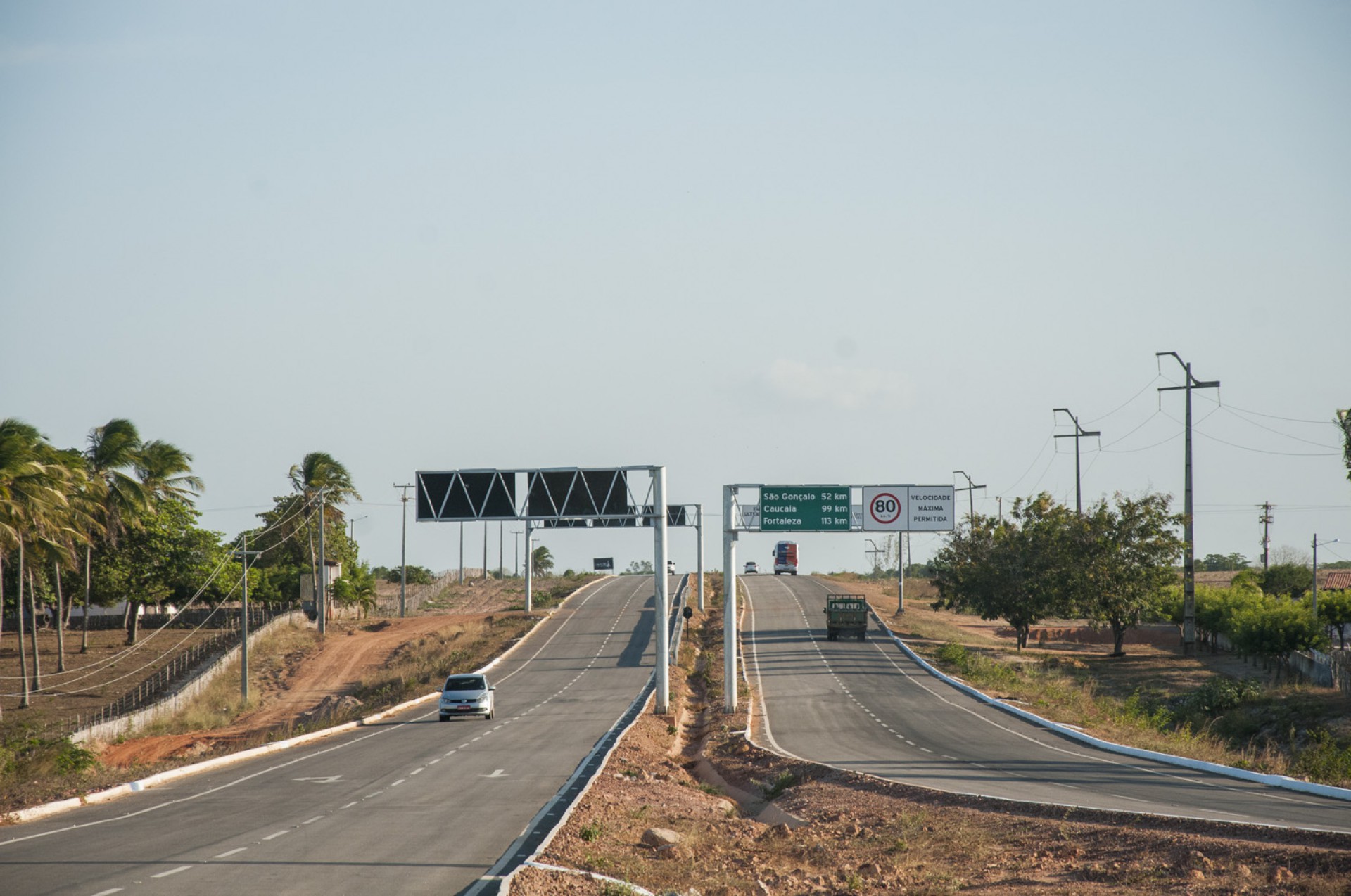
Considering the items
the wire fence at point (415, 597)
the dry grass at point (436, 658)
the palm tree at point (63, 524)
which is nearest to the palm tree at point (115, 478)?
Result: the palm tree at point (63, 524)

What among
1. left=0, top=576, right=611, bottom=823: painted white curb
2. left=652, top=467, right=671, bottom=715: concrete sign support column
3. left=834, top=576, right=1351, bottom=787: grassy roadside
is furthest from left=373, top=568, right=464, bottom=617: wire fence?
left=652, top=467, right=671, bottom=715: concrete sign support column

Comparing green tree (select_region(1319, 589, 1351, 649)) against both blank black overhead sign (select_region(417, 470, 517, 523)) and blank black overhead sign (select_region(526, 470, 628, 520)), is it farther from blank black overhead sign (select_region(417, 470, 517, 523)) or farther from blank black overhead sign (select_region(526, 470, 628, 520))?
blank black overhead sign (select_region(417, 470, 517, 523))

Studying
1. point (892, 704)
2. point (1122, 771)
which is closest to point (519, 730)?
point (892, 704)

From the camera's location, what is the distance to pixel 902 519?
4175 cm

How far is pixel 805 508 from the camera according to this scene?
42.3m

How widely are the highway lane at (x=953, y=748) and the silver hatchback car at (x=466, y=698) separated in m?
10.5

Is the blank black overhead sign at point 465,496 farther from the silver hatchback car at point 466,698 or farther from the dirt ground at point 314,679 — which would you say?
the dirt ground at point 314,679

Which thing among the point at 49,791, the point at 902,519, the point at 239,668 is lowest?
the point at 239,668

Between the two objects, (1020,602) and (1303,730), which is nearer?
(1303,730)

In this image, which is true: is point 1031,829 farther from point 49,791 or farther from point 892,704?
point 892,704

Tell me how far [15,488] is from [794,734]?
2853 centimetres

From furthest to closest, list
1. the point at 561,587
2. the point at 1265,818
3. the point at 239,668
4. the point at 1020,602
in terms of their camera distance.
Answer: the point at 561,587 < the point at 1020,602 < the point at 239,668 < the point at 1265,818

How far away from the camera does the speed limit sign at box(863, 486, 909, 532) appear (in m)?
41.8

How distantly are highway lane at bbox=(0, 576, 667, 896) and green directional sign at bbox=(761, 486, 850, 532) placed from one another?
941 centimetres
